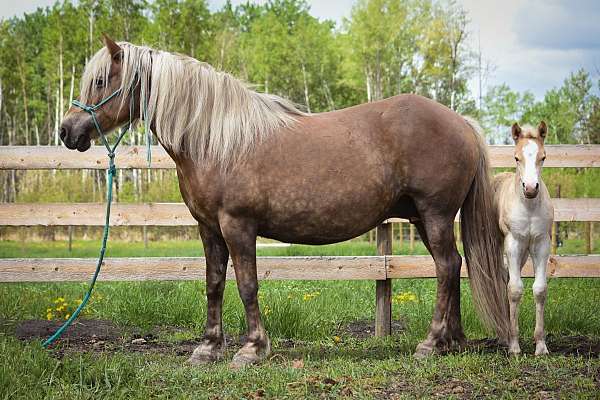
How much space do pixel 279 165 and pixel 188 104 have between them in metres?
0.79

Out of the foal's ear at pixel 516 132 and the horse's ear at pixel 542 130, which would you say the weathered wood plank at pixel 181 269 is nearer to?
the foal's ear at pixel 516 132

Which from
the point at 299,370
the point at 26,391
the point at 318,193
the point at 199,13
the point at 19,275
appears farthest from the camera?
the point at 199,13

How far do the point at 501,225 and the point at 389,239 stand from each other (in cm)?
122

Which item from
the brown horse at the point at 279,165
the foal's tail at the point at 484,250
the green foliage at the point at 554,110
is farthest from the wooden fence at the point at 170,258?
the green foliage at the point at 554,110

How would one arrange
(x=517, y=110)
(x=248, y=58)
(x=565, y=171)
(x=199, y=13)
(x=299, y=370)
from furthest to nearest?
1. (x=517, y=110)
2. (x=248, y=58)
3. (x=199, y=13)
4. (x=565, y=171)
5. (x=299, y=370)

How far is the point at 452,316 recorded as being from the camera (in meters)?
5.01

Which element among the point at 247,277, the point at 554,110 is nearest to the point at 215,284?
the point at 247,277

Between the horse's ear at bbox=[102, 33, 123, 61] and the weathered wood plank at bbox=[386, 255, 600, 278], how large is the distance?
278cm

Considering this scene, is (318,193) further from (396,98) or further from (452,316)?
(452,316)

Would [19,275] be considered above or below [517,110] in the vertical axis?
below

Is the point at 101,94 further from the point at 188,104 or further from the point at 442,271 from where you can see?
the point at 442,271

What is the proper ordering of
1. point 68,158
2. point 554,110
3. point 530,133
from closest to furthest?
point 530,133, point 68,158, point 554,110

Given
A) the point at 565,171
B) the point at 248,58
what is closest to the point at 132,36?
the point at 248,58

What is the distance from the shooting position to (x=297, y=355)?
16.1ft
